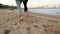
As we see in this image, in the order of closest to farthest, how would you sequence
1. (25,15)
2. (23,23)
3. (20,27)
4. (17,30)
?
A: (17,30) → (20,27) → (23,23) → (25,15)

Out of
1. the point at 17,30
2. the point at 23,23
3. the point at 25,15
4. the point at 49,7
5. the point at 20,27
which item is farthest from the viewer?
the point at 49,7

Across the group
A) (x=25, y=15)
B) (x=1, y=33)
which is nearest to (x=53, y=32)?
(x=1, y=33)

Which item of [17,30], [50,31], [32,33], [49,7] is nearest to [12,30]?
[17,30]

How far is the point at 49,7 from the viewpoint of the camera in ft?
51.9

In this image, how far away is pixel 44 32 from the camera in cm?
439

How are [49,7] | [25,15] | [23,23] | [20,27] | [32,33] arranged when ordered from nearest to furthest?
[32,33] < [20,27] < [23,23] < [25,15] < [49,7]

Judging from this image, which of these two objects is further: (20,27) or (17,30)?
(20,27)

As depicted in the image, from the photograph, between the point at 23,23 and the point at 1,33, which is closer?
the point at 1,33

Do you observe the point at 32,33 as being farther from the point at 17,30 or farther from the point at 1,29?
the point at 1,29

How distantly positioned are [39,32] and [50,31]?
0.31 metres

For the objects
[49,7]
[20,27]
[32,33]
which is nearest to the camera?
[32,33]

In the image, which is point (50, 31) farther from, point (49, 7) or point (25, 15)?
point (49, 7)

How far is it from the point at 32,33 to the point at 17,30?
1.61 feet

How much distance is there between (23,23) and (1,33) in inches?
43.6
